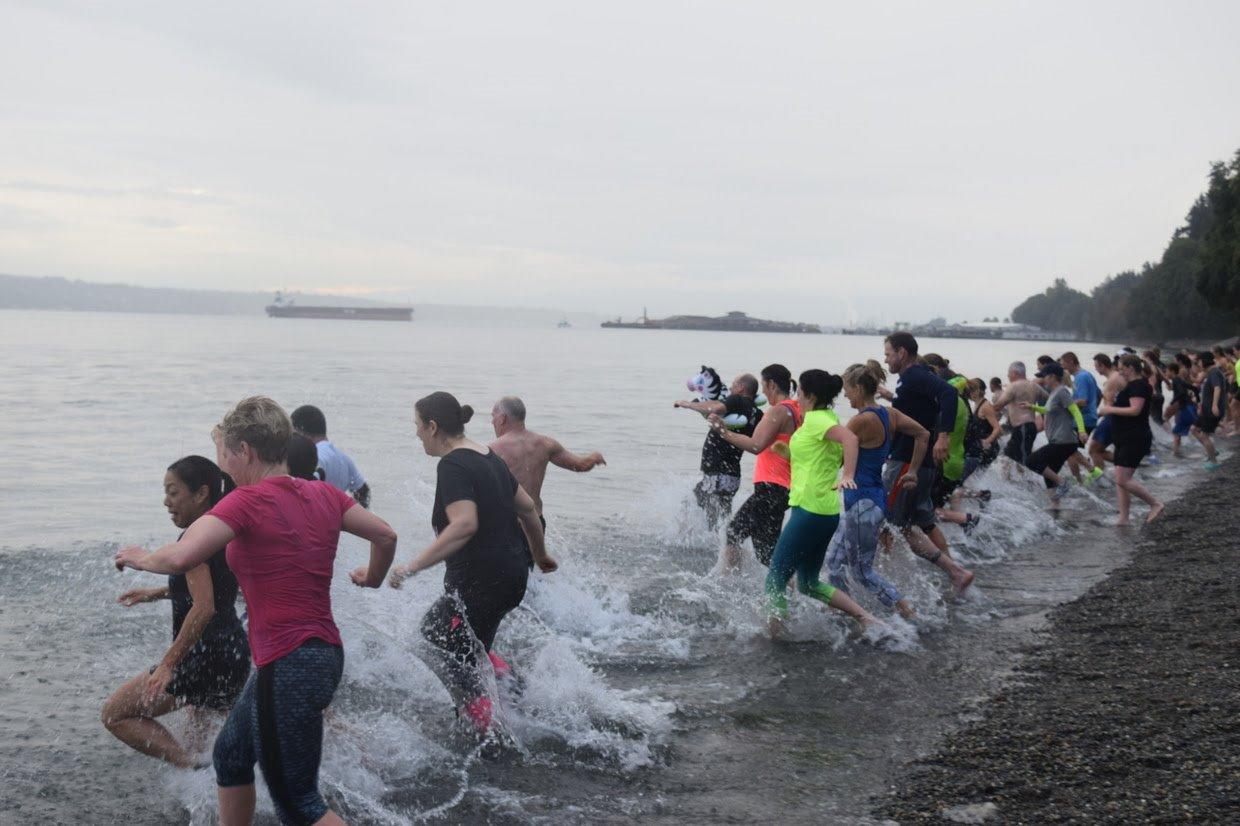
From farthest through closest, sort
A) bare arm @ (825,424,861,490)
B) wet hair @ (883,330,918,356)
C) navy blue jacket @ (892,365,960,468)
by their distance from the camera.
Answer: navy blue jacket @ (892,365,960,468)
wet hair @ (883,330,918,356)
bare arm @ (825,424,861,490)

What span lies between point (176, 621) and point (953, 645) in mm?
5336

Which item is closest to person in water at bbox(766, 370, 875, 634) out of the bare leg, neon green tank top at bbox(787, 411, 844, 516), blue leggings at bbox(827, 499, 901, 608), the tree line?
neon green tank top at bbox(787, 411, 844, 516)

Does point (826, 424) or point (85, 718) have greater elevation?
point (826, 424)

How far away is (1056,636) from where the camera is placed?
7.92 m

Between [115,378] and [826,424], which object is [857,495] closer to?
[826,424]

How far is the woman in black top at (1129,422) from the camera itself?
1203cm

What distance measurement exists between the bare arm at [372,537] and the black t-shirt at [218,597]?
0.58 m

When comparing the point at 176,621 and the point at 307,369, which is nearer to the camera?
the point at 176,621

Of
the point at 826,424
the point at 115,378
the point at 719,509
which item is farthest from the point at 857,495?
the point at 115,378

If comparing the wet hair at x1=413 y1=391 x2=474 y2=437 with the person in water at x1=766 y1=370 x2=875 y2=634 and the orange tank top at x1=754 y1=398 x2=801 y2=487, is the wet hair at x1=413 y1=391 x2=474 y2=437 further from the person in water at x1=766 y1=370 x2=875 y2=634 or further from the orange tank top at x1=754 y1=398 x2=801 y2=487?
the orange tank top at x1=754 y1=398 x2=801 y2=487

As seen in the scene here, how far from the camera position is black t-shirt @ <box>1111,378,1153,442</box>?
1203 centimetres

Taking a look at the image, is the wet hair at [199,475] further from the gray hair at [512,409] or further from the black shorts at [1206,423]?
the black shorts at [1206,423]

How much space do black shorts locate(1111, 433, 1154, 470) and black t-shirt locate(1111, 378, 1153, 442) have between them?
4 centimetres

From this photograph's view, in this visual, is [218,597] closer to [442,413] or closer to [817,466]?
[442,413]
